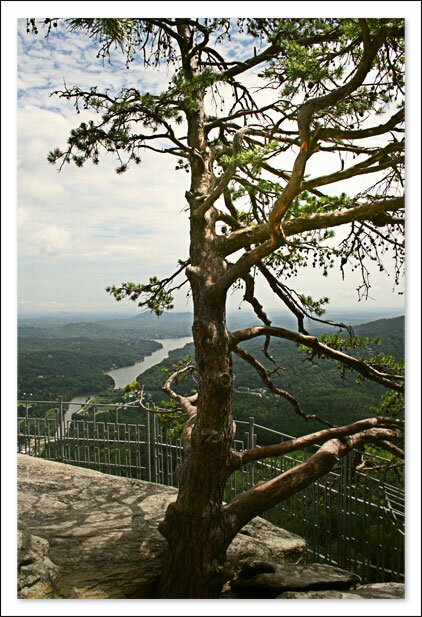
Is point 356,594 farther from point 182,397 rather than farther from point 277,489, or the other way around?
point 182,397

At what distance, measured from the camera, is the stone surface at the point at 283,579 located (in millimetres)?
2887

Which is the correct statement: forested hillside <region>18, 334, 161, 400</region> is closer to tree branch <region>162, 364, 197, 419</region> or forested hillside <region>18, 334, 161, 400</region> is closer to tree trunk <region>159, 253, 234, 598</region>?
tree branch <region>162, 364, 197, 419</region>

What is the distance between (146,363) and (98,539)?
1.87 metres

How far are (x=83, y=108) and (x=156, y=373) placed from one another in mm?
Result: 2392

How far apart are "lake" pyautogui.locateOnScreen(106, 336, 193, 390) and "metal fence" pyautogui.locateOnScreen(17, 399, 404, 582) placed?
0.27 metres

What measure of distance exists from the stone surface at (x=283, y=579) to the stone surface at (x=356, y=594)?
9 cm

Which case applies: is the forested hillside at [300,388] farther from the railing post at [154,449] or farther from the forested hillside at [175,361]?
the railing post at [154,449]

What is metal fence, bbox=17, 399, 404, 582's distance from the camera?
11.9 ft

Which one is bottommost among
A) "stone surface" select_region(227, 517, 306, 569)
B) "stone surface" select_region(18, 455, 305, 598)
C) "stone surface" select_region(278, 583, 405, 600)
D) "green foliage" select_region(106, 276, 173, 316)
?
"stone surface" select_region(227, 517, 306, 569)

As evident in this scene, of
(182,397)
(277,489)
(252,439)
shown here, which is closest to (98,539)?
(182,397)

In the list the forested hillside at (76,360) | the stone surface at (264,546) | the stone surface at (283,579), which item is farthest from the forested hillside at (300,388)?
the stone surface at (283,579)

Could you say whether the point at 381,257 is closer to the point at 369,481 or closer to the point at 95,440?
the point at 369,481

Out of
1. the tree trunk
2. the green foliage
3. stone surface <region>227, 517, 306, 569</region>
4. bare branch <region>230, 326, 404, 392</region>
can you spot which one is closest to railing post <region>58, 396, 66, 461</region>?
the green foliage
